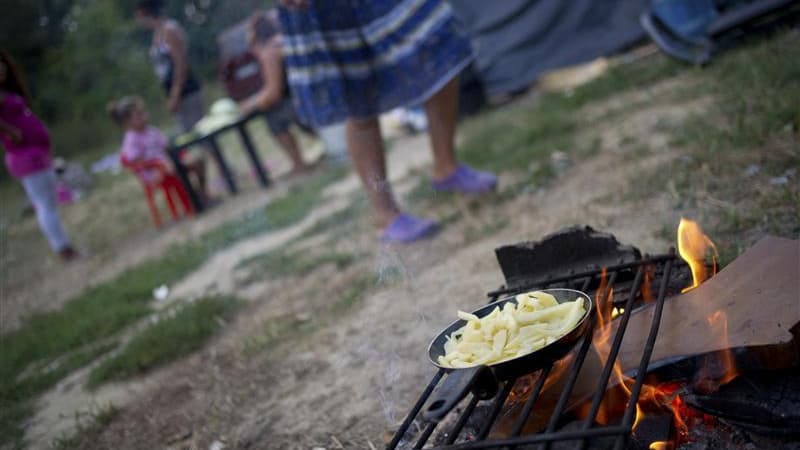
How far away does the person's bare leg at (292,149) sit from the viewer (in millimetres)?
7883

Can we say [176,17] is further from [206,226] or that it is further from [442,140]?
[442,140]

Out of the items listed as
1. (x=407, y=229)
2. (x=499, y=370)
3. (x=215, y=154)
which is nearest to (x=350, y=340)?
(x=407, y=229)

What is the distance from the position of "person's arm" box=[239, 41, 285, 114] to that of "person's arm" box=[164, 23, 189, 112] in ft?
3.03

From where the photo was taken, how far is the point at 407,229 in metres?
3.92

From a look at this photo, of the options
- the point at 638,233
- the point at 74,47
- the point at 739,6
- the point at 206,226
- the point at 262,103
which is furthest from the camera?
the point at 74,47

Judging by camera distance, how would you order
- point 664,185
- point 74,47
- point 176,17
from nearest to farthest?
1. point 664,185
2. point 176,17
3. point 74,47

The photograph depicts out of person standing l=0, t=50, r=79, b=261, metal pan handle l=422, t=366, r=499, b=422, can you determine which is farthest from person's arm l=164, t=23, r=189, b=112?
metal pan handle l=422, t=366, r=499, b=422

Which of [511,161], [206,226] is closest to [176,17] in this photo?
[206,226]

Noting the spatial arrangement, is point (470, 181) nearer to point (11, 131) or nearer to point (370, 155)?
point (370, 155)

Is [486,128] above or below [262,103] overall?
below

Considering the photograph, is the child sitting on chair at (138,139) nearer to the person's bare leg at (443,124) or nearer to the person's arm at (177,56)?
the person's arm at (177,56)

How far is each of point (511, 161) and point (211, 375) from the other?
2.73 m

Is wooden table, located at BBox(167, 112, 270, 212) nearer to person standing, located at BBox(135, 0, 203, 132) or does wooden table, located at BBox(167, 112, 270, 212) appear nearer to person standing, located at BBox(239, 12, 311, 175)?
person standing, located at BBox(239, 12, 311, 175)

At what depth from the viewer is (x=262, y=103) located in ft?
25.0
